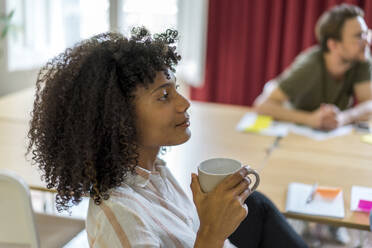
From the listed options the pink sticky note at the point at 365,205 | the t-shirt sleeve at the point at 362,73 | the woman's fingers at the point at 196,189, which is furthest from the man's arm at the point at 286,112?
the woman's fingers at the point at 196,189

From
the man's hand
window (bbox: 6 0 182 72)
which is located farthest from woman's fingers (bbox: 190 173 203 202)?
window (bbox: 6 0 182 72)

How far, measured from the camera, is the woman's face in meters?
1.06

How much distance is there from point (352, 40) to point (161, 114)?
1897 millimetres

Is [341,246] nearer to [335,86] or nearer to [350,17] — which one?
[335,86]

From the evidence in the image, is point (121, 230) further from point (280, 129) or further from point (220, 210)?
point (280, 129)

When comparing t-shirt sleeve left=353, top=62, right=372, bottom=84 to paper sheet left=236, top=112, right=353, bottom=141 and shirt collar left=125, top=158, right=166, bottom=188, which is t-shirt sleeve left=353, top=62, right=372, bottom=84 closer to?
paper sheet left=236, top=112, right=353, bottom=141

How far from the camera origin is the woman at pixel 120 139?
A: 100 centimetres

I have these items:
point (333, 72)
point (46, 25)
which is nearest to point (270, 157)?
point (333, 72)

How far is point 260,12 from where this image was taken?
12.4 ft

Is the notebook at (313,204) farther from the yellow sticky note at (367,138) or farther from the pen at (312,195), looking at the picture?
the yellow sticky note at (367,138)

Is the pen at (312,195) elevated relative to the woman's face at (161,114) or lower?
lower

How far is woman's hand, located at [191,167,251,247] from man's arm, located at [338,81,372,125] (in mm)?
1562

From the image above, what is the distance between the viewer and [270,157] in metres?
2.07

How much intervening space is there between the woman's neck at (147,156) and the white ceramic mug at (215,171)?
0.12m
